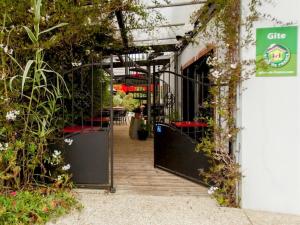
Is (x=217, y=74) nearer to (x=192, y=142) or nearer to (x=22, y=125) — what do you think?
(x=192, y=142)

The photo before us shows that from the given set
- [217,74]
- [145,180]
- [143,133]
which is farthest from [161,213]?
[143,133]

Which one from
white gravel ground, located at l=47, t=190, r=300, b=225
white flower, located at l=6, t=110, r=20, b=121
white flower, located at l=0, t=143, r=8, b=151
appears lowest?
white gravel ground, located at l=47, t=190, r=300, b=225

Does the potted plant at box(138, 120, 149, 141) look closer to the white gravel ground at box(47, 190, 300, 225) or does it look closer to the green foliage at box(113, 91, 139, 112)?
the white gravel ground at box(47, 190, 300, 225)

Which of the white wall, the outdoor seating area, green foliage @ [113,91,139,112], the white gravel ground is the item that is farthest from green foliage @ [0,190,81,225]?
green foliage @ [113,91,139,112]

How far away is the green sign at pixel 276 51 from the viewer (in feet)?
9.99

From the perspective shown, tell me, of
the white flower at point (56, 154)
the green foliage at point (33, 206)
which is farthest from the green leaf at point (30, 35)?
the green foliage at point (33, 206)

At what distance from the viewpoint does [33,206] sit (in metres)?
2.88

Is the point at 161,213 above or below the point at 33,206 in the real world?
below

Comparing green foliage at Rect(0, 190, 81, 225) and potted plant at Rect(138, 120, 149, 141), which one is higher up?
potted plant at Rect(138, 120, 149, 141)

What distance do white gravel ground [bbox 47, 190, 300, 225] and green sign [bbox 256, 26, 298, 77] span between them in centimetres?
151

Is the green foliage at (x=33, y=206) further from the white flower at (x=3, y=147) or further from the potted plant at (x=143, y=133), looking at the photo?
the potted plant at (x=143, y=133)

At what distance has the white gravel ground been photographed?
9.48ft

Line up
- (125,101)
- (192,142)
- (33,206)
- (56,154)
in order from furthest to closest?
1. (125,101)
2. (192,142)
3. (56,154)
4. (33,206)

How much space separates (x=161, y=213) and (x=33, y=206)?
1.30m
